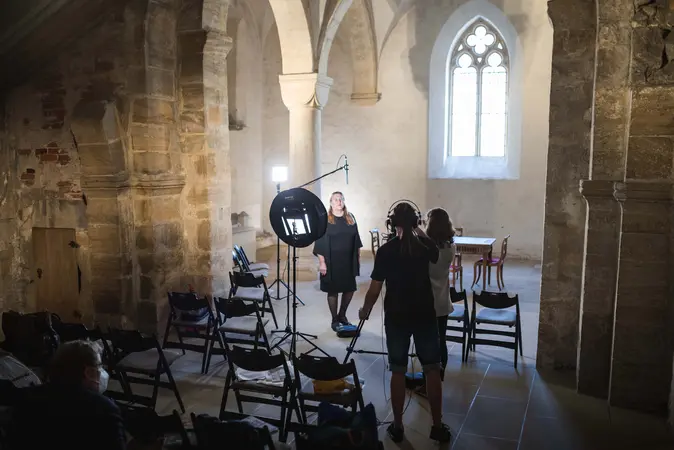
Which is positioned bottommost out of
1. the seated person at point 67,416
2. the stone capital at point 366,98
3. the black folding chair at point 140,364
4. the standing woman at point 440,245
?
the black folding chair at point 140,364

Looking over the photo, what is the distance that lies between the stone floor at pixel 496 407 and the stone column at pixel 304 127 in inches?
149

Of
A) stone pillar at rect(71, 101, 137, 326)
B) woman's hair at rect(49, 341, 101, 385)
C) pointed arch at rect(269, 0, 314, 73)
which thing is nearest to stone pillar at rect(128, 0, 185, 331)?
stone pillar at rect(71, 101, 137, 326)

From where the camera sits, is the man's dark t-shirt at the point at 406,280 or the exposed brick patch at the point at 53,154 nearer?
the man's dark t-shirt at the point at 406,280

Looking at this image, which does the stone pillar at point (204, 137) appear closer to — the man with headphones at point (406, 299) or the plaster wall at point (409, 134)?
the man with headphones at point (406, 299)

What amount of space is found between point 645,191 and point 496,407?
2150 mm

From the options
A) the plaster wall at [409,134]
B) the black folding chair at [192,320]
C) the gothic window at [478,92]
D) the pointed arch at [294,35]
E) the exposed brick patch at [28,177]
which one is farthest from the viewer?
the gothic window at [478,92]

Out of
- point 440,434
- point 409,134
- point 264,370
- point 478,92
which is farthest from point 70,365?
point 478,92

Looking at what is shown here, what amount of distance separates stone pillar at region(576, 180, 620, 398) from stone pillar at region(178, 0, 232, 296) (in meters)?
4.20

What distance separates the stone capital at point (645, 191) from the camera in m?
4.88

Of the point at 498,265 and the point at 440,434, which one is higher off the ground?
the point at 498,265

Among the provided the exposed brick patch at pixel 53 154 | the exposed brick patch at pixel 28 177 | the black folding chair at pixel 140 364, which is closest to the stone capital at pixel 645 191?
the black folding chair at pixel 140 364

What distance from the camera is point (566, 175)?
19.4 feet

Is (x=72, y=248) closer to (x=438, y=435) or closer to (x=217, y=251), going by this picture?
(x=217, y=251)

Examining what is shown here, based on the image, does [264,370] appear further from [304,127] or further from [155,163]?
[304,127]
